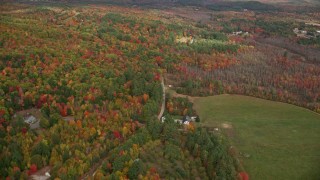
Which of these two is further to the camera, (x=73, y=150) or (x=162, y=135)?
(x=162, y=135)

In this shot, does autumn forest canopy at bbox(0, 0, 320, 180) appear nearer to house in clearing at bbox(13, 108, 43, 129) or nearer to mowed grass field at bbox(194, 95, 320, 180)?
house in clearing at bbox(13, 108, 43, 129)

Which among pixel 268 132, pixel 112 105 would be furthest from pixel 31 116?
pixel 268 132

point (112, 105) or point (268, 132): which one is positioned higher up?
point (112, 105)

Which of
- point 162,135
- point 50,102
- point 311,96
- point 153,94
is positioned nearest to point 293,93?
point 311,96

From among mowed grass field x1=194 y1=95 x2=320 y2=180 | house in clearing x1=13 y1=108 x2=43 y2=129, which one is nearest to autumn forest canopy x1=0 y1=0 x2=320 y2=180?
house in clearing x1=13 y1=108 x2=43 y2=129

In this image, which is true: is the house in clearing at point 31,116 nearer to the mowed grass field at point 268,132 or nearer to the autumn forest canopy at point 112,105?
the autumn forest canopy at point 112,105

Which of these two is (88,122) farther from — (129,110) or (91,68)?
(91,68)

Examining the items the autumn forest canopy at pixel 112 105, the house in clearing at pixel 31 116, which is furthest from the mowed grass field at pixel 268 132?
the house in clearing at pixel 31 116

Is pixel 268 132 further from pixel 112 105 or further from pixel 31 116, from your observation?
pixel 31 116

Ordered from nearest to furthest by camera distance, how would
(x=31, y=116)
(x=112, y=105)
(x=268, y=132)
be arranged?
(x=31, y=116) → (x=268, y=132) → (x=112, y=105)
